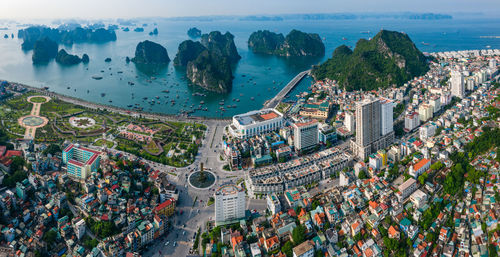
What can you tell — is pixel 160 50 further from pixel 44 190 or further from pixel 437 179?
pixel 437 179

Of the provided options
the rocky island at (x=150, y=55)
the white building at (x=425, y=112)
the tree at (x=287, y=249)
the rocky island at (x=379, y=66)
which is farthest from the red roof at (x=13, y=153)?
the rocky island at (x=150, y=55)

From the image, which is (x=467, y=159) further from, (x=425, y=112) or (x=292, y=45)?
(x=292, y=45)

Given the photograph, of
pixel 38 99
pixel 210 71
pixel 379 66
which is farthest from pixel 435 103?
pixel 38 99

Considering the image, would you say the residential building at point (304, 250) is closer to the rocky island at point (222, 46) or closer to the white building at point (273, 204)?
the white building at point (273, 204)

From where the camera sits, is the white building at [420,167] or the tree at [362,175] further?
the tree at [362,175]

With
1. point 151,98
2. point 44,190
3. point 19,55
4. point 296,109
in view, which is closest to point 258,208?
point 44,190

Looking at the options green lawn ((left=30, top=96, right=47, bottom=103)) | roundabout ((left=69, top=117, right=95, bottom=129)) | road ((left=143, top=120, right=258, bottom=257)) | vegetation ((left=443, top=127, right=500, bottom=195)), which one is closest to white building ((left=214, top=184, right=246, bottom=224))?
road ((left=143, top=120, right=258, bottom=257))
